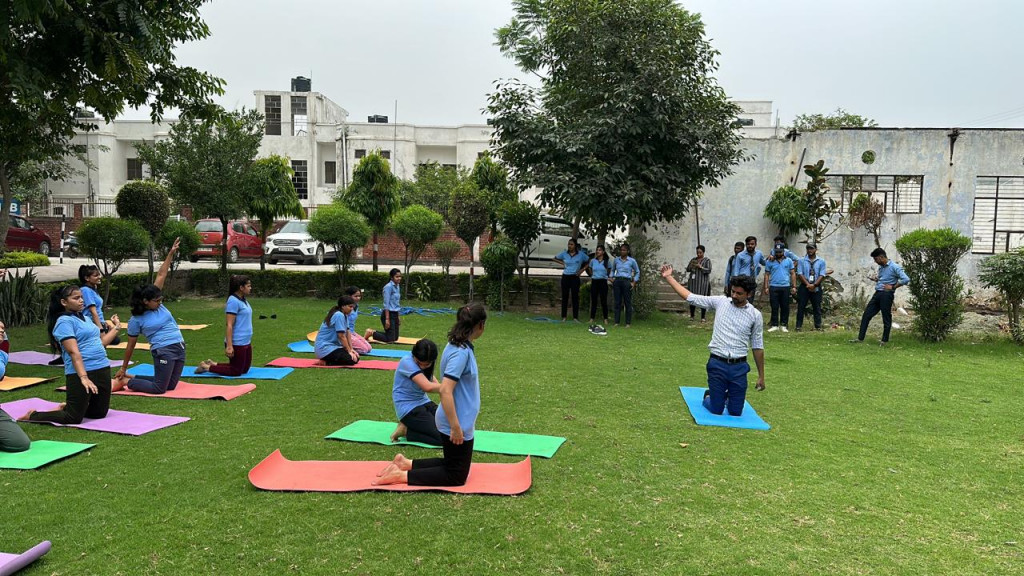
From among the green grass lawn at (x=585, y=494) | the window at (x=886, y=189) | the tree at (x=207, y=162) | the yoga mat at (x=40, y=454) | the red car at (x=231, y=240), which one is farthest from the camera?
the red car at (x=231, y=240)

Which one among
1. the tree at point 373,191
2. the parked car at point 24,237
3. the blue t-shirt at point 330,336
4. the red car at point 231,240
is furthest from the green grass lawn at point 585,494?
the parked car at point 24,237

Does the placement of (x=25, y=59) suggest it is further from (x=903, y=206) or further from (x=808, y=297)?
(x=903, y=206)

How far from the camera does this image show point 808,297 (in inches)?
537

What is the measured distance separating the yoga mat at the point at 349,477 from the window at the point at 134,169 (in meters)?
36.5

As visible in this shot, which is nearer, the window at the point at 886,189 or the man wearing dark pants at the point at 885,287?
the man wearing dark pants at the point at 885,287

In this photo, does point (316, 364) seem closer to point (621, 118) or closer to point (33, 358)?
point (33, 358)

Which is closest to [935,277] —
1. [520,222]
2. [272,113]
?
[520,222]

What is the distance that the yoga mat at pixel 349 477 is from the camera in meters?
4.64

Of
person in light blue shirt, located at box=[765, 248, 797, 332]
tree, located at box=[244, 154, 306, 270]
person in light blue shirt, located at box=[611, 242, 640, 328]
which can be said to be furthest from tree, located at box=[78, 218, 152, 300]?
person in light blue shirt, located at box=[765, 248, 797, 332]

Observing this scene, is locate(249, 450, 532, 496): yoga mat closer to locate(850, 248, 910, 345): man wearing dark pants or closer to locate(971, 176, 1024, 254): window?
locate(850, 248, 910, 345): man wearing dark pants

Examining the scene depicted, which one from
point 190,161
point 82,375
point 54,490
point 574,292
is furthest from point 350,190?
point 54,490

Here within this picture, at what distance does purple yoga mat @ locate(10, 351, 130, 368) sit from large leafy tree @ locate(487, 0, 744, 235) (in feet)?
27.2

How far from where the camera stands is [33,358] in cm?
926

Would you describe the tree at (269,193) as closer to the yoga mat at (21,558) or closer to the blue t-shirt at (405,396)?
the blue t-shirt at (405,396)
